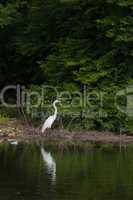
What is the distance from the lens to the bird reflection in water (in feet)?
60.6

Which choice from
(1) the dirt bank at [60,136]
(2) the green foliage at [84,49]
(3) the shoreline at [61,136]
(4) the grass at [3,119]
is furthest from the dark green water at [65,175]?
(4) the grass at [3,119]

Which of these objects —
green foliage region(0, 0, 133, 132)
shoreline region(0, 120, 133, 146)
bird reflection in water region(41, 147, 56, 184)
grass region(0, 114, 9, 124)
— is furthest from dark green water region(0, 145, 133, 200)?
grass region(0, 114, 9, 124)

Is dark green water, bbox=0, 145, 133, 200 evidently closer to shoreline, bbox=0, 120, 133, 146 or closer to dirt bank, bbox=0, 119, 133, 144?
shoreline, bbox=0, 120, 133, 146

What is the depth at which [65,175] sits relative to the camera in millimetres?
18406

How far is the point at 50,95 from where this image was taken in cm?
3014

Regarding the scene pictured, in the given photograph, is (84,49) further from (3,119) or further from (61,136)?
(61,136)

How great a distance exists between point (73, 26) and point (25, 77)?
8469 mm

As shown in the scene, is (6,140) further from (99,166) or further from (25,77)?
(25,77)

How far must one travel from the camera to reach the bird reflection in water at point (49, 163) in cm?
1847

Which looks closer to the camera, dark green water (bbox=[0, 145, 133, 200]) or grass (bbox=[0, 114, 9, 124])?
dark green water (bbox=[0, 145, 133, 200])

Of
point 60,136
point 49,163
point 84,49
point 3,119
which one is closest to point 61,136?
point 60,136

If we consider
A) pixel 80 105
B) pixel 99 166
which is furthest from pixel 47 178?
pixel 80 105

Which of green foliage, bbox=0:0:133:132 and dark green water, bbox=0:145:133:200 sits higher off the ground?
green foliage, bbox=0:0:133:132

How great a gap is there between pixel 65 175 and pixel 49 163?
2.05 m
